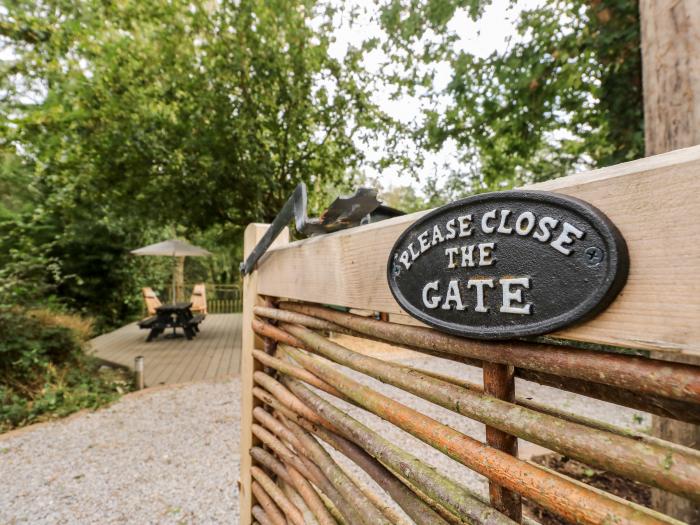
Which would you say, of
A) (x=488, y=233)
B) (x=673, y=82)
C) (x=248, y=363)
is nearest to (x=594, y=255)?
(x=488, y=233)

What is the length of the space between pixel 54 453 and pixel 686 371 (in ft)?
17.1

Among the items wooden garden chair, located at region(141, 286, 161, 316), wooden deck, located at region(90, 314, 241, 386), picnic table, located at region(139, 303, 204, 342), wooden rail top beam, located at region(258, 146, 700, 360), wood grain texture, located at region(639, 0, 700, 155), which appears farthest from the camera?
wooden garden chair, located at region(141, 286, 161, 316)

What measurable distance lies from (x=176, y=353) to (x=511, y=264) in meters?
8.14

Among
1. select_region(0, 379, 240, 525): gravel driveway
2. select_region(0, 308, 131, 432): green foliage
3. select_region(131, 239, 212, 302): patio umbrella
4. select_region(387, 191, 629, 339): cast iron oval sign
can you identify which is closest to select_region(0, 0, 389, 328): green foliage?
select_region(0, 308, 131, 432): green foliage

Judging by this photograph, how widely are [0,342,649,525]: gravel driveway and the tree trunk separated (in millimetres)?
878

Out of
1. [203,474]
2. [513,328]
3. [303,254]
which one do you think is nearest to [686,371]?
[513,328]

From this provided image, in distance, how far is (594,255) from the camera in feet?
1.55

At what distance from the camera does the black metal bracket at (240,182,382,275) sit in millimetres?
949

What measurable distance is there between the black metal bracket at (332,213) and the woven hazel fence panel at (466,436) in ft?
0.91

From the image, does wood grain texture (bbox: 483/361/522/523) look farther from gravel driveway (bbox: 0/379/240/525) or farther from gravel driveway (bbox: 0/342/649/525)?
gravel driveway (bbox: 0/379/240/525)

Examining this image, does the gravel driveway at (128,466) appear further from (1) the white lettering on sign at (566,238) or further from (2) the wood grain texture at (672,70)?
(2) the wood grain texture at (672,70)

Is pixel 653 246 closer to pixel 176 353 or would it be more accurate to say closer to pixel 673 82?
pixel 673 82

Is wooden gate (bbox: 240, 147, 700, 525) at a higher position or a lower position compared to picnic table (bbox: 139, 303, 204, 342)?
higher

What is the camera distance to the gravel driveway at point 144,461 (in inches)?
121
